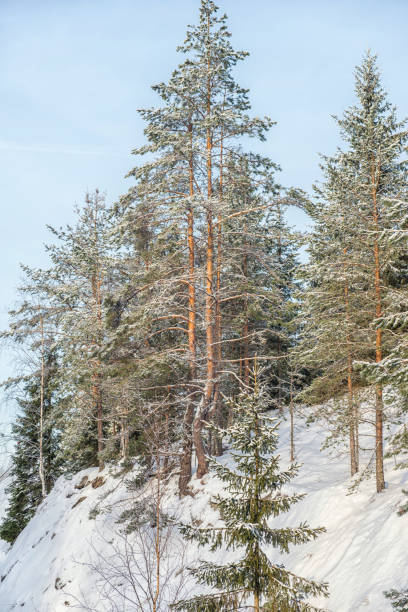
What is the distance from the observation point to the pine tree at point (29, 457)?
972 inches

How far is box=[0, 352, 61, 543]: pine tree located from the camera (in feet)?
81.0

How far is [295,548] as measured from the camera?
37.7 feet

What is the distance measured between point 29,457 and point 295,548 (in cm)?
1882

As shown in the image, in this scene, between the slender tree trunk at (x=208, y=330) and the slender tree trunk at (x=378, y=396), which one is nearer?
the slender tree trunk at (x=378, y=396)

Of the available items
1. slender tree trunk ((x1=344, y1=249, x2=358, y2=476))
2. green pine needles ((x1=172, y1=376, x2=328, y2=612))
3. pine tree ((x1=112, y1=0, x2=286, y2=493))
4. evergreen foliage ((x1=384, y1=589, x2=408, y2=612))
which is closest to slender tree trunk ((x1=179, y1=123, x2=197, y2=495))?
pine tree ((x1=112, y1=0, x2=286, y2=493))

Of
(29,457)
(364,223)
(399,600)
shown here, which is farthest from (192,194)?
(29,457)

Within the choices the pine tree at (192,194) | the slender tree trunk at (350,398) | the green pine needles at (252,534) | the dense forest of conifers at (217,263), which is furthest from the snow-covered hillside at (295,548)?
the pine tree at (192,194)

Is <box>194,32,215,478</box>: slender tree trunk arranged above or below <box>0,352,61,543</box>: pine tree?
above

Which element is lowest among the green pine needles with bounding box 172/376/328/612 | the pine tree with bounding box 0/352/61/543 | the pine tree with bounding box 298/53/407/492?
the pine tree with bounding box 0/352/61/543

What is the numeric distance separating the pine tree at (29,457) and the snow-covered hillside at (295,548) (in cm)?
252

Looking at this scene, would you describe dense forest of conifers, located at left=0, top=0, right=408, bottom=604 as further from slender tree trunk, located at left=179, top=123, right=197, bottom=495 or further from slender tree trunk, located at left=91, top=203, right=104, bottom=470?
slender tree trunk, located at left=91, top=203, right=104, bottom=470

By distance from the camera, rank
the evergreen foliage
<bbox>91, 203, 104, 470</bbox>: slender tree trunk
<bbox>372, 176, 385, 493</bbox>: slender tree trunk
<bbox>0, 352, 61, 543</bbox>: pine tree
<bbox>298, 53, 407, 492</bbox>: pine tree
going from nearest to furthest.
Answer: the evergreen foliage < <bbox>372, 176, 385, 493</bbox>: slender tree trunk < <bbox>298, 53, 407, 492</bbox>: pine tree < <bbox>91, 203, 104, 470</bbox>: slender tree trunk < <bbox>0, 352, 61, 543</bbox>: pine tree

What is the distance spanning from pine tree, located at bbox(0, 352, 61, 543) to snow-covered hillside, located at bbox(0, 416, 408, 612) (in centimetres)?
252

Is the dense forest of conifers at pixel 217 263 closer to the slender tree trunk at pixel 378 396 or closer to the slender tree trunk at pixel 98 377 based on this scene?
the slender tree trunk at pixel 378 396
